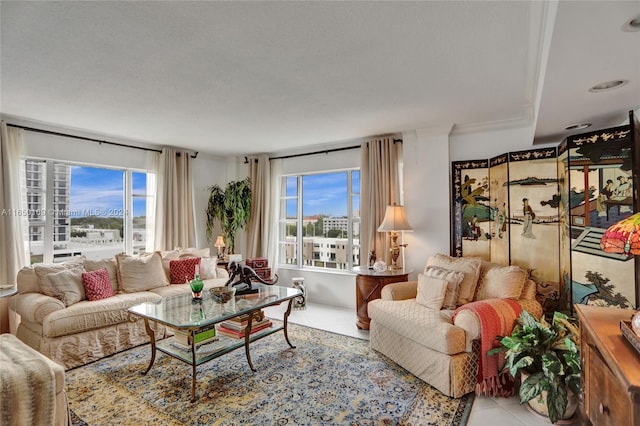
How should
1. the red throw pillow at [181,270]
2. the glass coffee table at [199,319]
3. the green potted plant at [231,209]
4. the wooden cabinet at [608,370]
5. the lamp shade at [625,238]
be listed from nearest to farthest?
the wooden cabinet at [608,370] < the lamp shade at [625,238] < the glass coffee table at [199,319] < the red throw pillow at [181,270] < the green potted plant at [231,209]

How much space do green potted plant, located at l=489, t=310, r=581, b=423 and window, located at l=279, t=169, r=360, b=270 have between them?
9.00ft

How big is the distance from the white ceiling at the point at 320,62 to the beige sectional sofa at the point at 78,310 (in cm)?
168

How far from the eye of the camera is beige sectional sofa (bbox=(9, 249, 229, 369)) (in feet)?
9.46

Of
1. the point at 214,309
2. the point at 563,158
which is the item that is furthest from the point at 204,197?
the point at 563,158

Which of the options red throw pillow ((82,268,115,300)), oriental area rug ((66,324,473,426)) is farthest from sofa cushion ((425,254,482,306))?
red throw pillow ((82,268,115,300))

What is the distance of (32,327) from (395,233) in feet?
12.9

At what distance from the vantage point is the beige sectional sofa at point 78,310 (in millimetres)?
2885

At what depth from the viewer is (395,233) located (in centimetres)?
417

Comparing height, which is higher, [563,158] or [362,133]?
[362,133]

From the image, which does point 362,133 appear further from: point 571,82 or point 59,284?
point 59,284

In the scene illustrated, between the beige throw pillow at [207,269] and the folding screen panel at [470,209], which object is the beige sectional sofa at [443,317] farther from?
the beige throw pillow at [207,269]

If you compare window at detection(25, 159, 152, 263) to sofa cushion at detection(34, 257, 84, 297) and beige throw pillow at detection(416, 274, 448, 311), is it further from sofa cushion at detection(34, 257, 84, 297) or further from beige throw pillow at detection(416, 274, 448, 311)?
beige throw pillow at detection(416, 274, 448, 311)

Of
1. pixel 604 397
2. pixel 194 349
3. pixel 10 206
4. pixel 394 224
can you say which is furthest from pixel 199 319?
pixel 10 206

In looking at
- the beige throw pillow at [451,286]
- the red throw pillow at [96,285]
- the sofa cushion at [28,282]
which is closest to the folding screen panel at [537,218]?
the beige throw pillow at [451,286]
